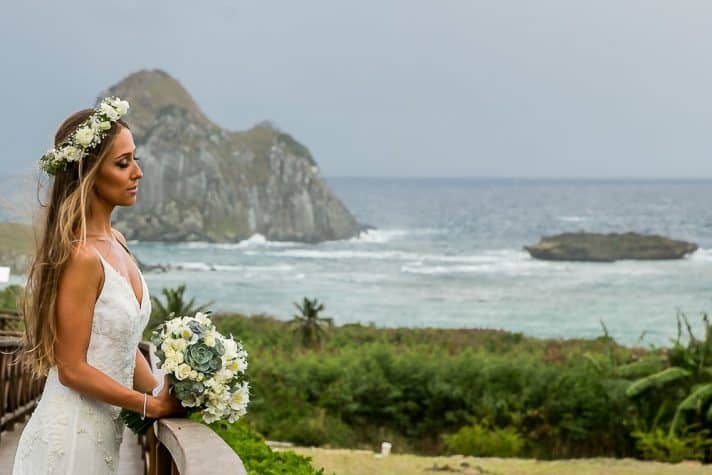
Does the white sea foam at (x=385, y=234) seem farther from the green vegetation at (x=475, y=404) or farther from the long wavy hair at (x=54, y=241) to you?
the long wavy hair at (x=54, y=241)

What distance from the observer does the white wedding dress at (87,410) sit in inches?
136

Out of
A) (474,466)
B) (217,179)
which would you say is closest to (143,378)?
(474,466)

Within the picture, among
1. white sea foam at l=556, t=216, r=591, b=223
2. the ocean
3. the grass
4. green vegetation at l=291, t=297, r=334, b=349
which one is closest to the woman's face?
the grass

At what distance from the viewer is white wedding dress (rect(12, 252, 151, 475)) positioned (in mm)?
3457

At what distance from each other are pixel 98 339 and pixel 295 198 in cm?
12353

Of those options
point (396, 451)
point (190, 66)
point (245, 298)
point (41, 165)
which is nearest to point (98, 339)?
point (41, 165)

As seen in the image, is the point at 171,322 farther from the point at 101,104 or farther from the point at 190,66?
the point at 190,66

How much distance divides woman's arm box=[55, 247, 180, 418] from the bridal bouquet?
0.57ft

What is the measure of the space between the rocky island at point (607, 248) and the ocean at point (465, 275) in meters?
1.29

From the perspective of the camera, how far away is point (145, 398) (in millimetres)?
3477

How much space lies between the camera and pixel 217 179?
124250 mm

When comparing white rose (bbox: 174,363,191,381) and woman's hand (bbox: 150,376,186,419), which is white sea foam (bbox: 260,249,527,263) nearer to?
woman's hand (bbox: 150,376,186,419)

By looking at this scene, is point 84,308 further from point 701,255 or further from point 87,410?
point 701,255

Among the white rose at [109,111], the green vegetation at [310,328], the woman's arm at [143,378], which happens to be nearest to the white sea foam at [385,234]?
the green vegetation at [310,328]
